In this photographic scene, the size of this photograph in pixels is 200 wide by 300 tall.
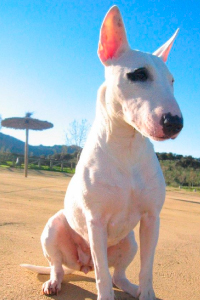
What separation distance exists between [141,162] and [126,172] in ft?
0.40

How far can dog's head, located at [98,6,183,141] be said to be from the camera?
4.65ft

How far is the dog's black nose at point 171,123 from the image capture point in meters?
1.39

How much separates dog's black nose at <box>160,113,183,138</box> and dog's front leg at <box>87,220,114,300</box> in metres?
0.67

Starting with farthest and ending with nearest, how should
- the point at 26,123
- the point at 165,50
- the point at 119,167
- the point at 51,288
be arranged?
1. the point at 26,123
2. the point at 165,50
3. the point at 51,288
4. the point at 119,167

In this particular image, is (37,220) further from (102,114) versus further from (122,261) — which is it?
(102,114)

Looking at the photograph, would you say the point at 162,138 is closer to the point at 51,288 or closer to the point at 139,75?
the point at 139,75

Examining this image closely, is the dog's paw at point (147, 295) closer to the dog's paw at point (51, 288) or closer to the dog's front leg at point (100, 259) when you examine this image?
the dog's front leg at point (100, 259)

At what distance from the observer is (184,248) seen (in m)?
2.88

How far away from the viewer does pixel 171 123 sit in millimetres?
1390

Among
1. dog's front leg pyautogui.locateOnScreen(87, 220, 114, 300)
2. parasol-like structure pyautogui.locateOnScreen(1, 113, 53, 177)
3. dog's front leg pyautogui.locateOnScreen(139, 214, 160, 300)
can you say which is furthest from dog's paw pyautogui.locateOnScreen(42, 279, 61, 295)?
parasol-like structure pyautogui.locateOnScreen(1, 113, 53, 177)

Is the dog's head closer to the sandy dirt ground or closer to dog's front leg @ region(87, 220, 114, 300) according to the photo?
dog's front leg @ region(87, 220, 114, 300)

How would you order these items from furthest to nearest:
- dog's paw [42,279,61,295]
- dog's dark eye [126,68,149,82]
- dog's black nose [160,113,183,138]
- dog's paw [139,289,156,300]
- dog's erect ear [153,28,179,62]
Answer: dog's erect ear [153,28,179,62], dog's paw [42,279,61,295], dog's paw [139,289,156,300], dog's dark eye [126,68,149,82], dog's black nose [160,113,183,138]

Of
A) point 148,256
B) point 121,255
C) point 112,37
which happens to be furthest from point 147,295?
point 112,37

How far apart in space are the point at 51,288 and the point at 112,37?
1612 mm
